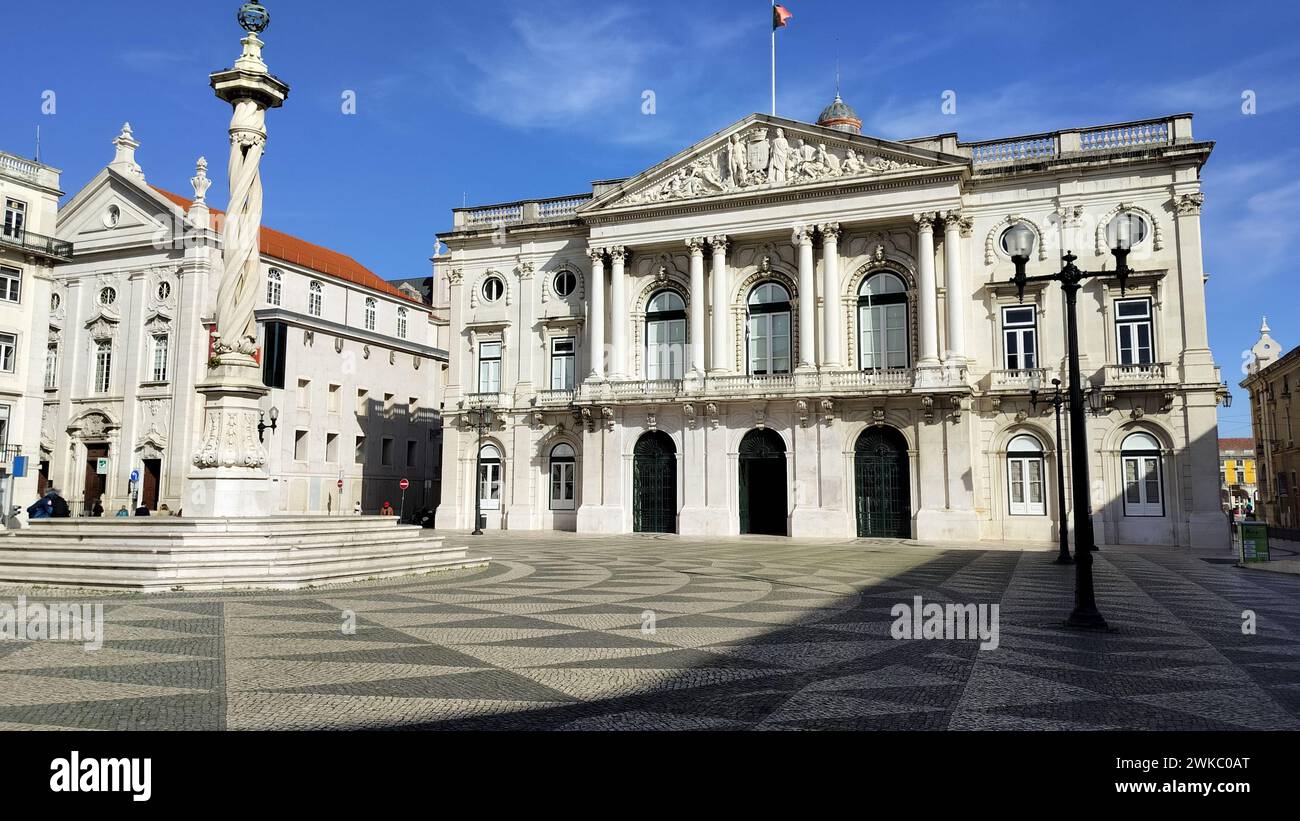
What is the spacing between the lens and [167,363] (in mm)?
45875

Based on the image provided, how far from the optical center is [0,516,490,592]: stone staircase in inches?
577

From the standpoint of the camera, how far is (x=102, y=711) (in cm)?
654

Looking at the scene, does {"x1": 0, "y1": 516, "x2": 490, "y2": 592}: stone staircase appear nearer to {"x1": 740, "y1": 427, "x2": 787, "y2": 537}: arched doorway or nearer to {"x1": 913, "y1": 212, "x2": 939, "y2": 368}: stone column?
{"x1": 740, "y1": 427, "x2": 787, "y2": 537}: arched doorway

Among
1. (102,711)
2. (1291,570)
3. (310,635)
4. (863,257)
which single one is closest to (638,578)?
(310,635)

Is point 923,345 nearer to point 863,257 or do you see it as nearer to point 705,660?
point 863,257

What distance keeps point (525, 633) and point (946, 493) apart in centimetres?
2644

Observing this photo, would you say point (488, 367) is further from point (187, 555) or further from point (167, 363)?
point (187, 555)

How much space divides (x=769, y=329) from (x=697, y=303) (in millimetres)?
3403

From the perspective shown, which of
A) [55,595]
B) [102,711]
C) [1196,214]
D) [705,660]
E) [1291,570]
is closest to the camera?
[102,711]

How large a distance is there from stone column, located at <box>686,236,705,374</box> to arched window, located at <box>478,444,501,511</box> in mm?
11209

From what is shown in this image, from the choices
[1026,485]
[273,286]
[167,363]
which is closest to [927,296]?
[1026,485]

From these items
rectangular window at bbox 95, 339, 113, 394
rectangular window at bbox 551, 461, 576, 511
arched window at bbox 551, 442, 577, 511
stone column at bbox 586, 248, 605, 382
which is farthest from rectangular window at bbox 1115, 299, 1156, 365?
rectangular window at bbox 95, 339, 113, 394

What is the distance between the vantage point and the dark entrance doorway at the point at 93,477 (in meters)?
46.0

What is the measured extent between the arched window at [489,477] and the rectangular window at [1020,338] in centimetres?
2357
